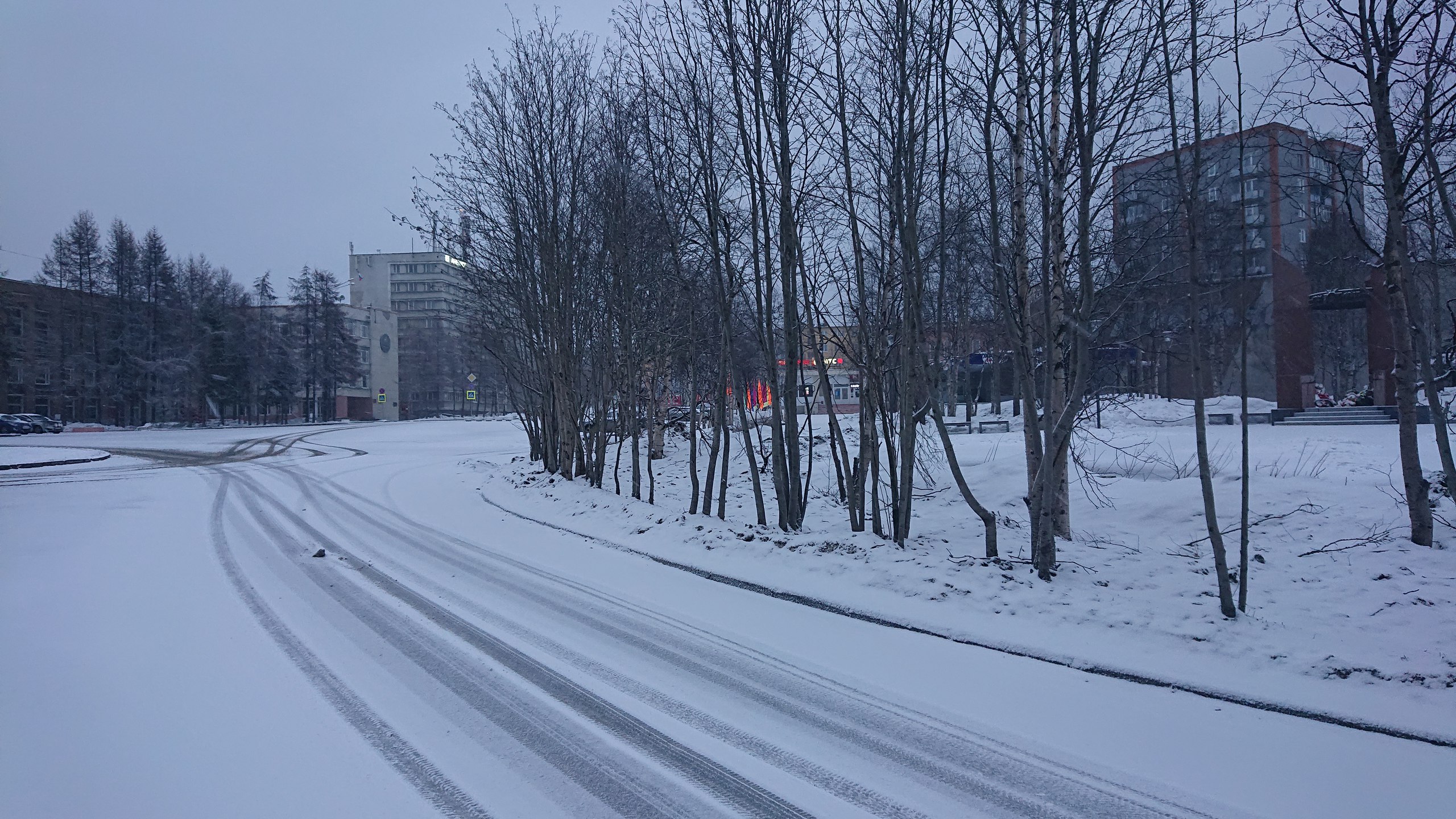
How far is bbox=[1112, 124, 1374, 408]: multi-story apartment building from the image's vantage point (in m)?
7.19

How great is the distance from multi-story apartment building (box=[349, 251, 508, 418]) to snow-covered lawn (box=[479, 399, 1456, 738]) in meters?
79.2

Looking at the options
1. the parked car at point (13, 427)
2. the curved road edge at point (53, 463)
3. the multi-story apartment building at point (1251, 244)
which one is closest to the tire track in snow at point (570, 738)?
the multi-story apartment building at point (1251, 244)

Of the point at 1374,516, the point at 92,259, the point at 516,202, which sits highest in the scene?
the point at 92,259

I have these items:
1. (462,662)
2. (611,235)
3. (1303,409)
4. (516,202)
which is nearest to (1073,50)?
(462,662)

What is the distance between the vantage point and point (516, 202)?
18.4 meters

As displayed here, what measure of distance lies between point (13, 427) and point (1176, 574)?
63.1 metres

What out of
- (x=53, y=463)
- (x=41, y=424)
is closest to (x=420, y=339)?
(x=41, y=424)

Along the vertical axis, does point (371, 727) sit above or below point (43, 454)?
below

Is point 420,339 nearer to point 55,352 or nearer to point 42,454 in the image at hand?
point 55,352

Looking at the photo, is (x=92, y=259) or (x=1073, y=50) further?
(x=92, y=259)

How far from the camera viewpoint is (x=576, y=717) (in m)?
4.87

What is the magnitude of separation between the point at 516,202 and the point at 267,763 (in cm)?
1607

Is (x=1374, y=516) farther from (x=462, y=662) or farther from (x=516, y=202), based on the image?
(x=516, y=202)

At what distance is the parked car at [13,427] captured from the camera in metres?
46.9
